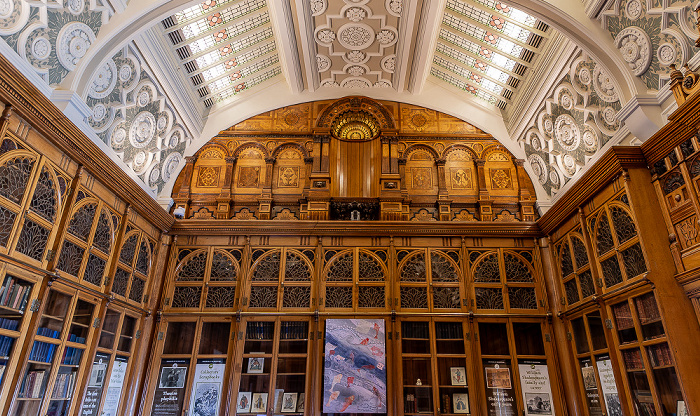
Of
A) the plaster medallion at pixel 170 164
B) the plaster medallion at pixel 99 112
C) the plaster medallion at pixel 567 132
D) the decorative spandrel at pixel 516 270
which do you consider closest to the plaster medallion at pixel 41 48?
the plaster medallion at pixel 99 112

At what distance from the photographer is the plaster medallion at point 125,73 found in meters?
6.13

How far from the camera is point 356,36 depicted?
25.3 ft

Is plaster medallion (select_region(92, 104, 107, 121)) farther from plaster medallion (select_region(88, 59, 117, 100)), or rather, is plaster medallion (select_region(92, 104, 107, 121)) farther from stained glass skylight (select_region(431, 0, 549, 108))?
stained glass skylight (select_region(431, 0, 549, 108))

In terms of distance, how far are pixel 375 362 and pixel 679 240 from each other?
176 inches

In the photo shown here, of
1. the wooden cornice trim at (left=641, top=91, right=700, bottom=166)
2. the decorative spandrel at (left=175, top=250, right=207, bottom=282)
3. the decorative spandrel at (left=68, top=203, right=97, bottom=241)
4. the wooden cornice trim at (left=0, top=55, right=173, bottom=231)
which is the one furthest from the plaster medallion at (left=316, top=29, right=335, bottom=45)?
the wooden cornice trim at (left=641, top=91, right=700, bottom=166)

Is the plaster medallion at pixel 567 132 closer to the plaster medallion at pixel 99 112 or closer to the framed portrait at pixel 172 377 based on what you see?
the plaster medallion at pixel 99 112

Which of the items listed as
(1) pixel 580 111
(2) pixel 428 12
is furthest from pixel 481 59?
(1) pixel 580 111

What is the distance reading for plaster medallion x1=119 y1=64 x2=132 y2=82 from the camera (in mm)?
6133

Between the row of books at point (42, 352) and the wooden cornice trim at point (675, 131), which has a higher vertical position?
the wooden cornice trim at point (675, 131)

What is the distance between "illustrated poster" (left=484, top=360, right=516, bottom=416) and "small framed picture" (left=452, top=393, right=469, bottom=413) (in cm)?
32

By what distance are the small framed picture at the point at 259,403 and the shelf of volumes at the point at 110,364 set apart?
194cm

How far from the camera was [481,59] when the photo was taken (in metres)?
7.78

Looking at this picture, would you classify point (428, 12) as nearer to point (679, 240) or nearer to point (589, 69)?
point (589, 69)

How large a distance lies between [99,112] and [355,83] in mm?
4735
